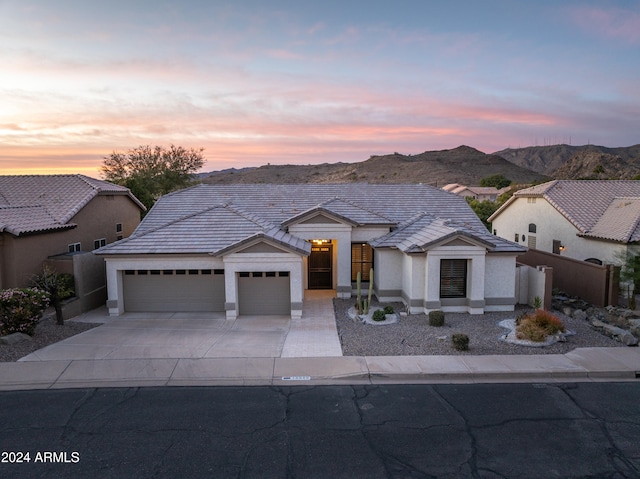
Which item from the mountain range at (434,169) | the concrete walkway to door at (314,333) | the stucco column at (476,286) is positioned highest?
the mountain range at (434,169)

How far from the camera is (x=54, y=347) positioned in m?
13.6

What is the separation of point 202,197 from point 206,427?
55.8ft

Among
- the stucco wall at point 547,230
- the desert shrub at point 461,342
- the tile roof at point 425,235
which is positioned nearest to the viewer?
the desert shrub at point 461,342

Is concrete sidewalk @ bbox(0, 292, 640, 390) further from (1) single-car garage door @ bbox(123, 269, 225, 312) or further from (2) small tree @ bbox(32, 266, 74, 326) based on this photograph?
(1) single-car garage door @ bbox(123, 269, 225, 312)

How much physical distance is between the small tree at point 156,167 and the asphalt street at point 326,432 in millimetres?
41164

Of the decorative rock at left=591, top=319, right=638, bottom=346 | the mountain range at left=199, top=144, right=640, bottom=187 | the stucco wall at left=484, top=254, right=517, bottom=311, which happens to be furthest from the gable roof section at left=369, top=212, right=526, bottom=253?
the mountain range at left=199, top=144, right=640, bottom=187

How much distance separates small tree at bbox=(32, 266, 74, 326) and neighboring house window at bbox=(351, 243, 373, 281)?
38.4 ft

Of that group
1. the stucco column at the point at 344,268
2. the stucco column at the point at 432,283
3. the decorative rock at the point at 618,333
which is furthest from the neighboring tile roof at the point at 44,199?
the decorative rock at the point at 618,333

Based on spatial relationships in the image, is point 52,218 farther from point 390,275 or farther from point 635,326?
point 635,326

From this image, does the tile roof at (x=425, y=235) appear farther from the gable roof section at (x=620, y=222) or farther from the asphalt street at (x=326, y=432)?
the asphalt street at (x=326, y=432)

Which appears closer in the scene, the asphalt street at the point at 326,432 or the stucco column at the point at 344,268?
the asphalt street at the point at 326,432

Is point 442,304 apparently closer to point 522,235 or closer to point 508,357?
point 508,357

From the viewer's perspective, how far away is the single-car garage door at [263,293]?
58.0 feet

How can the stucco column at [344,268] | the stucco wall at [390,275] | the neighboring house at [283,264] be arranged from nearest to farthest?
the neighboring house at [283,264] → the stucco wall at [390,275] → the stucco column at [344,268]
